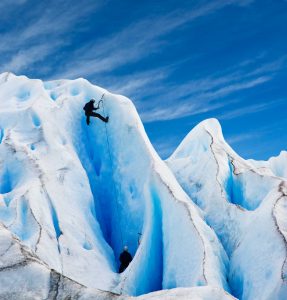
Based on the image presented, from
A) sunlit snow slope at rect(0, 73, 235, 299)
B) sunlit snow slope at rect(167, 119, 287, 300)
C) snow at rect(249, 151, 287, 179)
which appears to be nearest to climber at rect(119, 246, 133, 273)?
sunlit snow slope at rect(0, 73, 235, 299)

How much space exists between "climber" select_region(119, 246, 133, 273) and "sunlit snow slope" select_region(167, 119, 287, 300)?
3434 millimetres

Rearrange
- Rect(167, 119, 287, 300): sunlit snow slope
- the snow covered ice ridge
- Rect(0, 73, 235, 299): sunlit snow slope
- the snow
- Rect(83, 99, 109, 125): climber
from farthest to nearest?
the snow
Rect(83, 99, 109, 125): climber
Rect(0, 73, 235, 299): sunlit snow slope
the snow covered ice ridge
Rect(167, 119, 287, 300): sunlit snow slope

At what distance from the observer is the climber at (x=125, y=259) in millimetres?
15648

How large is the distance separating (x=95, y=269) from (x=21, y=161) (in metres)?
5.31

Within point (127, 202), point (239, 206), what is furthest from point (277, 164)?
point (127, 202)

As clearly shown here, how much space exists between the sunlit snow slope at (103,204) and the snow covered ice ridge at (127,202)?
0.04 metres

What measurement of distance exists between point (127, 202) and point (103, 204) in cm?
154

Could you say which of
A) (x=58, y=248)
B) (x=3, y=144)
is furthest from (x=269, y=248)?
(x=3, y=144)

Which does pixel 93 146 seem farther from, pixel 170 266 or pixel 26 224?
pixel 170 266

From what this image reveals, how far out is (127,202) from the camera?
17.7m

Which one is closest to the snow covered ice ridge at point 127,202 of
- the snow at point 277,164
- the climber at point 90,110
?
the climber at point 90,110

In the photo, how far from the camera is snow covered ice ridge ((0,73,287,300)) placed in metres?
13.9

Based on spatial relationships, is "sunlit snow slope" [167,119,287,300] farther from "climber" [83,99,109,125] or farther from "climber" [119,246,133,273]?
"climber" [83,99,109,125]

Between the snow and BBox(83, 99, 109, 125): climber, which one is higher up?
BBox(83, 99, 109, 125): climber
